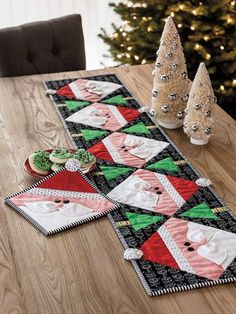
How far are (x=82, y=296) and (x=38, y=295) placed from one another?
89 millimetres

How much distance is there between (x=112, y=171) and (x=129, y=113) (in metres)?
0.38

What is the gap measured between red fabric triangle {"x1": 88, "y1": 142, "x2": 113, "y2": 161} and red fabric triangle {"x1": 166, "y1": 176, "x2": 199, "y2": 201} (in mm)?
207

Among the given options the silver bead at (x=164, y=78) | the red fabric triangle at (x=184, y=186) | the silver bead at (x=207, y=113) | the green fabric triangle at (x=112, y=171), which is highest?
the silver bead at (x=164, y=78)

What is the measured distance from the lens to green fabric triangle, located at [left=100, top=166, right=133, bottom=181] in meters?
1.51

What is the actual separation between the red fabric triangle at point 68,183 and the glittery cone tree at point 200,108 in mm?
391

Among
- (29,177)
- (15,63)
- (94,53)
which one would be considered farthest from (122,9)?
(29,177)

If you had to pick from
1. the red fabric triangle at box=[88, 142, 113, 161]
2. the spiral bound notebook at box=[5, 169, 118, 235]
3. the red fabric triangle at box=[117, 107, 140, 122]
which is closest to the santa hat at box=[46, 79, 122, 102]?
the red fabric triangle at box=[117, 107, 140, 122]

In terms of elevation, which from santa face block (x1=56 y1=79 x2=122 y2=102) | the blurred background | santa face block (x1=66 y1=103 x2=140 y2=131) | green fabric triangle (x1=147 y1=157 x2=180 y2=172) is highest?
green fabric triangle (x1=147 y1=157 x2=180 y2=172)

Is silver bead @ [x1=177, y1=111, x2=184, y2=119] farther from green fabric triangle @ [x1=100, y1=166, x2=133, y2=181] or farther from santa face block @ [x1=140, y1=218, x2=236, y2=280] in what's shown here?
santa face block @ [x1=140, y1=218, x2=236, y2=280]

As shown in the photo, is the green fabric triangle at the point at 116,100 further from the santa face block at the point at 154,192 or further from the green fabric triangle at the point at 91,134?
the santa face block at the point at 154,192

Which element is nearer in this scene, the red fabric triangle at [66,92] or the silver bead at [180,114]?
the silver bead at [180,114]

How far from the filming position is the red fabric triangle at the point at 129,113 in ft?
6.03

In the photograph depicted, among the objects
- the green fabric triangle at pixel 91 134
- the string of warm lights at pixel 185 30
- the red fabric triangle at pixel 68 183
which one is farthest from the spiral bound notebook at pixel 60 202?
the string of warm lights at pixel 185 30

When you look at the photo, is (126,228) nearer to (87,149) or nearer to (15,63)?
(87,149)
